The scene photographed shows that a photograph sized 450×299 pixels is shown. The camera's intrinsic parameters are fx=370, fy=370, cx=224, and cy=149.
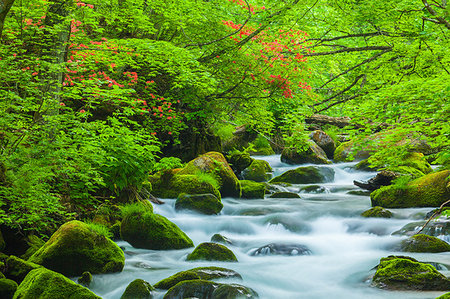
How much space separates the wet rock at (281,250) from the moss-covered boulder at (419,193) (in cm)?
381

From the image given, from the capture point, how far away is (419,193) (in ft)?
31.3

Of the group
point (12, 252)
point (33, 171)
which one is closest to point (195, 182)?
point (12, 252)

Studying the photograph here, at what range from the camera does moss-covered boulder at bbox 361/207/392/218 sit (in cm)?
892

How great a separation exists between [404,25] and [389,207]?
5.15m

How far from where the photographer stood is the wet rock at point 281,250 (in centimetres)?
717

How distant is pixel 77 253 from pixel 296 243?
4272 mm

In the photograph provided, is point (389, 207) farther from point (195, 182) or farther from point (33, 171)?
point (33, 171)

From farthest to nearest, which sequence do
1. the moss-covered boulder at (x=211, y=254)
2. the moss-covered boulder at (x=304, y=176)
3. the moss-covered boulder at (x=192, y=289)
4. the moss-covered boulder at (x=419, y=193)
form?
the moss-covered boulder at (x=304, y=176)
the moss-covered boulder at (x=419, y=193)
the moss-covered boulder at (x=211, y=254)
the moss-covered boulder at (x=192, y=289)

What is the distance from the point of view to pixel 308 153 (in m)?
17.2

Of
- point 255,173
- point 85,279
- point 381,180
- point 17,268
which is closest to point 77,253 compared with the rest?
point 85,279

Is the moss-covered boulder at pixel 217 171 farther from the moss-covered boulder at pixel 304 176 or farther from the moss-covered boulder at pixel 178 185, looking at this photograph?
the moss-covered boulder at pixel 304 176

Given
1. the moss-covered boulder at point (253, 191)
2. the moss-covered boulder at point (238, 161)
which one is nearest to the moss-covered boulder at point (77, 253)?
the moss-covered boulder at point (253, 191)

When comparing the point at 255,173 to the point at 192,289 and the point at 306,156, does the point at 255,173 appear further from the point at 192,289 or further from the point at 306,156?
the point at 192,289

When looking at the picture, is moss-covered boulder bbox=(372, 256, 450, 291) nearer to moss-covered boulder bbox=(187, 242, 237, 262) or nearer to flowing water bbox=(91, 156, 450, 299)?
flowing water bbox=(91, 156, 450, 299)
